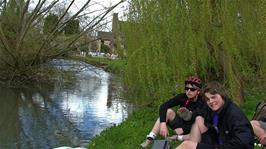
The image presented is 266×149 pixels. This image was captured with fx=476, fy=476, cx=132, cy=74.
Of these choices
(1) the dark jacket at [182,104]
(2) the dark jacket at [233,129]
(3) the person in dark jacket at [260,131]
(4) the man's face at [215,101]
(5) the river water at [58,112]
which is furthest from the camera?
(5) the river water at [58,112]

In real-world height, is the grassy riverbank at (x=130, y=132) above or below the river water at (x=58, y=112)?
above

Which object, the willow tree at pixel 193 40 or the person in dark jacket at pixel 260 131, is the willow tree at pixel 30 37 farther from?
the person in dark jacket at pixel 260 131

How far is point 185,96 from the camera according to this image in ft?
20.7

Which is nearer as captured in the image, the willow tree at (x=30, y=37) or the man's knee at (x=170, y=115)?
the man's knee at (x=170, y=115)

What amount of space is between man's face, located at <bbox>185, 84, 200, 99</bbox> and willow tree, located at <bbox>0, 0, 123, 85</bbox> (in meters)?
14.5

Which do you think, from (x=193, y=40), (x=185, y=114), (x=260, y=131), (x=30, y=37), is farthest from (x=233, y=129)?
(x=30, y=37)

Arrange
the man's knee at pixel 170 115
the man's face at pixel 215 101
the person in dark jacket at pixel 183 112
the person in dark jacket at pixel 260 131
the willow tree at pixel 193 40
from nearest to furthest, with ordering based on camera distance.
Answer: the man's face at pixel 215 101 < the person in dark jacket at pixel 260 131 < the person in dark jacket at pixel 183 112 < the man's knee at pixel 170 115 < the willow tree at pixel 193 40

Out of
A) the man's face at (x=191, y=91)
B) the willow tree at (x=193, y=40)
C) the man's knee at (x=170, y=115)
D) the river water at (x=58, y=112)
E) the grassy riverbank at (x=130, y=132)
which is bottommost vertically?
the river water at (x=58, y=112)

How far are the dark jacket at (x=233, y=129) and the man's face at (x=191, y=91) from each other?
56.2 inches

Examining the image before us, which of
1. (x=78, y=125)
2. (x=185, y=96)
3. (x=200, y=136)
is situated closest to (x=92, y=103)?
(x=78, y=125)

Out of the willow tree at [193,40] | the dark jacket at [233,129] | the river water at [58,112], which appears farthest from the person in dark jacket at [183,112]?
the river water at [58,112]

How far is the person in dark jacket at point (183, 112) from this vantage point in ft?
19.5

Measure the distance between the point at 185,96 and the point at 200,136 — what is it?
1.27 m

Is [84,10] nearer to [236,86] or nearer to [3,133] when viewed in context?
[3,133]
